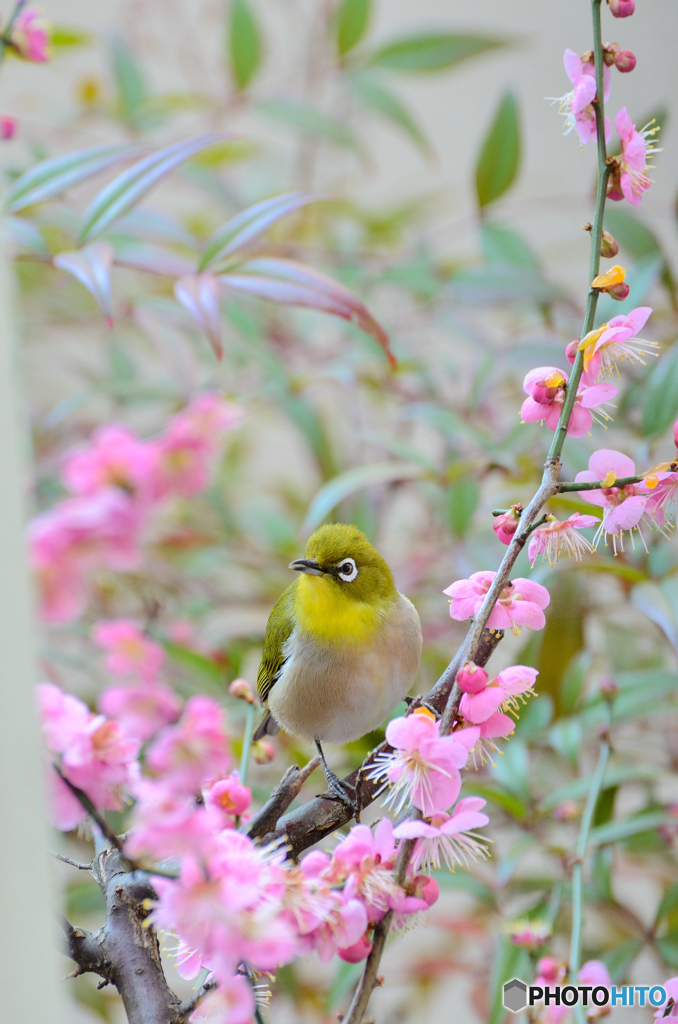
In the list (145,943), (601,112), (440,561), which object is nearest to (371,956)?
(145,943)

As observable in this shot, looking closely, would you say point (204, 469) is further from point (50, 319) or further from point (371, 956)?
point (50, 319)

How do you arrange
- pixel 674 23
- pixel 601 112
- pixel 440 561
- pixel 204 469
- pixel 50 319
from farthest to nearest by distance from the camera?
pixel 50 319 → pixel 440 561 → pixel 674 23 → pixel 601 112 → pixel 204 469

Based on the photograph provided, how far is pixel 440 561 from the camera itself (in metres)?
1.00

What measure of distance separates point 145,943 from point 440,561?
27.8 inches

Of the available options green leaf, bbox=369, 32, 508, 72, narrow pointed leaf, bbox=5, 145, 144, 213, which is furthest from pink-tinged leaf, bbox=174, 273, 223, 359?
green leaf, bbox=369, 32, 508, 72

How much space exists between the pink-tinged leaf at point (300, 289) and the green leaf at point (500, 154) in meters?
0.47

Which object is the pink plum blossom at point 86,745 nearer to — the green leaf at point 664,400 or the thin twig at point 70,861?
the thin twig at point 70,861

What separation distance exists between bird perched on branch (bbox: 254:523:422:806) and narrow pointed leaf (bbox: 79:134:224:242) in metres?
0.24

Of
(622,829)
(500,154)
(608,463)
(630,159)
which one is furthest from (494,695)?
(500,154)

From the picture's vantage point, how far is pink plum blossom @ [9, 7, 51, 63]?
1.63 feet

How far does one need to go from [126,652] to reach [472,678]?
149 mm

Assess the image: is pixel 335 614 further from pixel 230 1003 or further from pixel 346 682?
pixel 230 1003

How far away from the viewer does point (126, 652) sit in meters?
0.21

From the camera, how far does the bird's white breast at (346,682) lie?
1.56 feet
